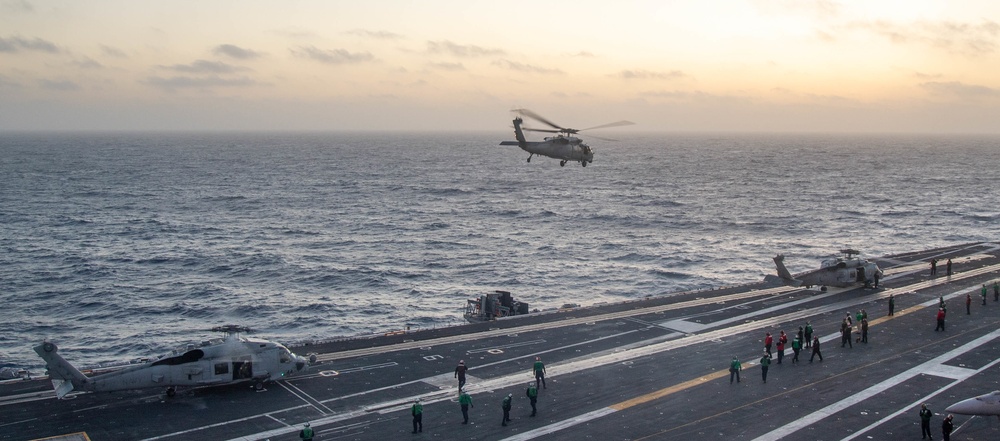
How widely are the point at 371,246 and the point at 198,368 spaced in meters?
59.2

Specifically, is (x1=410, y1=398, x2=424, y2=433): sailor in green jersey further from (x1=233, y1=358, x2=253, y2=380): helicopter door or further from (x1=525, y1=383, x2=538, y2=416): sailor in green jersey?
(x1=233, y1=358, x2=253, y2=380): helicopter door

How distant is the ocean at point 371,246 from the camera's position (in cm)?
6166

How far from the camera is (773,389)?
113ft

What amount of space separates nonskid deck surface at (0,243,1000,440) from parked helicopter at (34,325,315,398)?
29.0 inches

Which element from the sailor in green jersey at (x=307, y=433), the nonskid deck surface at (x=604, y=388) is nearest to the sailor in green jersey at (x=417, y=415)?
the nonskid deck surface at (x=604, y=388)

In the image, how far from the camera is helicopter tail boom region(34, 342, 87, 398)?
3047cm

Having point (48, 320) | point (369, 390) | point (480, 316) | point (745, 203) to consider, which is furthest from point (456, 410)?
point (745, 203)

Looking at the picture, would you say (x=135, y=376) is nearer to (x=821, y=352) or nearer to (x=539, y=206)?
(x=821, y=352)

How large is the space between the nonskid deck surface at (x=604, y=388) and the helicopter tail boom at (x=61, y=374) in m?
1.02

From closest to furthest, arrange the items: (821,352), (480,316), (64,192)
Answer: (821,352)
(480,316)
(64,192)

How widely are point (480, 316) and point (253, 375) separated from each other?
2251 centimetres

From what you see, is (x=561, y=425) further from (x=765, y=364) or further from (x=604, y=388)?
(x=765, y=364)

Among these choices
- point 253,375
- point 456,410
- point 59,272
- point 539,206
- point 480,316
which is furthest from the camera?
point 539,206

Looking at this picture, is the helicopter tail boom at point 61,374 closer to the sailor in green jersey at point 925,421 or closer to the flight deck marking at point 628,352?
the flight deck marking at point 628,352
